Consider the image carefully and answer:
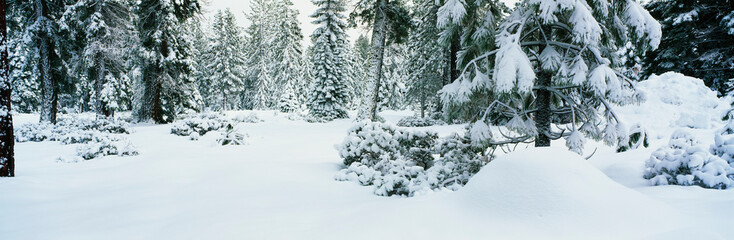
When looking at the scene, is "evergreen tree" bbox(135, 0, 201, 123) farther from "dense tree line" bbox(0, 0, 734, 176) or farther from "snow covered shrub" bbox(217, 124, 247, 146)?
"snow covered shrub" bbox(217, 124, 247, 146)

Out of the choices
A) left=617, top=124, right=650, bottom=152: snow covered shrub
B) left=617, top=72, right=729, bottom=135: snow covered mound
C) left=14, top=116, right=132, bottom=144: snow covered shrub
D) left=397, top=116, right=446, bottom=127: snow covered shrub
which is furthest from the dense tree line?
left=14, top=116, right=132, bottom=144: snow covered shrub

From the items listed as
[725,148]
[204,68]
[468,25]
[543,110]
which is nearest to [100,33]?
[468,25]

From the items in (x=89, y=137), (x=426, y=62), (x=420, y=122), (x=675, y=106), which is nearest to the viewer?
(x=675, y=106)

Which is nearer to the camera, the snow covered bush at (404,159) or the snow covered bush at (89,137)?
the snow covered bush at (404,159)

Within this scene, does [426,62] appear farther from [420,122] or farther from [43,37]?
[43,37]

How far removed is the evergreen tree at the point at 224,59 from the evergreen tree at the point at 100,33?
60.2 feet

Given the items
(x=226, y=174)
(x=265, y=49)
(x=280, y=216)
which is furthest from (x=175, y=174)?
(x=265, y=49)

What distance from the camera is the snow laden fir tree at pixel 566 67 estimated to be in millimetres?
4711

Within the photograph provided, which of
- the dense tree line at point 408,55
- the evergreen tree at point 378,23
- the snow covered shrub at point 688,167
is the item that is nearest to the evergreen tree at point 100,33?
the dense tree line at point 408,55

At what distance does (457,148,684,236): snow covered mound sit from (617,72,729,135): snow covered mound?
754 centimetres

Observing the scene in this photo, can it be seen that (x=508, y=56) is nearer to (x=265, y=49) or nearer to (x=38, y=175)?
(x=38, y=175)

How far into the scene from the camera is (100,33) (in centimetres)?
1528

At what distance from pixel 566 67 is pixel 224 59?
3573cm

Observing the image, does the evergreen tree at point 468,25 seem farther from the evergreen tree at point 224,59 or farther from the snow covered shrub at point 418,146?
the evergreen tree at point 224,59
